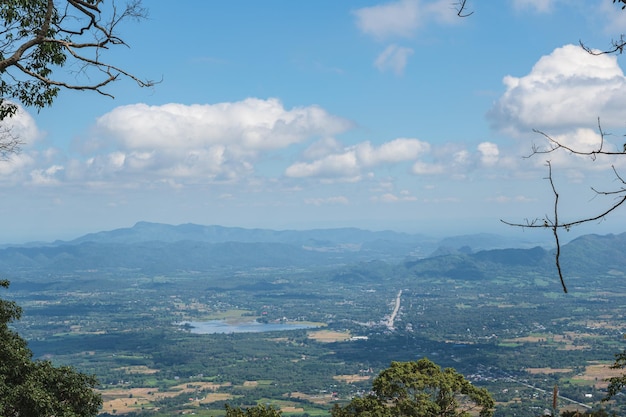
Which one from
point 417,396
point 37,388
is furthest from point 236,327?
point 37,388

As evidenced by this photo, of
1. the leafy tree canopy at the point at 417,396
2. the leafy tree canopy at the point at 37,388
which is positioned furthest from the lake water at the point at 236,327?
the leafy tree canopy at the point at 37,388

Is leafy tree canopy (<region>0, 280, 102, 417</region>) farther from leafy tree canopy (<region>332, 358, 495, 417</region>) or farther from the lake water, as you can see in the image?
the lake water

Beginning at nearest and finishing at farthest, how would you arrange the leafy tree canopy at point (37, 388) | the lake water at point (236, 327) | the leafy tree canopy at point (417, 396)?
the leafy tree canopy at point (37, 388) < the leafy tree canopy at point (417, 396) < the lake water at point (236, 327)

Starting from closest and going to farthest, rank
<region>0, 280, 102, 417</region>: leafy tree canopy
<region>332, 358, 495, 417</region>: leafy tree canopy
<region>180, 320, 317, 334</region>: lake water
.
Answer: <region>0, 280, 102, 417</region>: leafy tree canopy < <region>332, 358, 495, 417</region>: leafy tree canopy < <region>180, 320, 317, 334</region>: lake water

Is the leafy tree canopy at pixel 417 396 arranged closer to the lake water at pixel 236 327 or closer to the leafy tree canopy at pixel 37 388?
the leafy tree canopy at pixel 37 388

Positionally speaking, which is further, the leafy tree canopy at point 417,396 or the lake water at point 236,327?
the lake water at point 236,327

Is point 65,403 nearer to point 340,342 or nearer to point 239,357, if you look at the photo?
point 239,357

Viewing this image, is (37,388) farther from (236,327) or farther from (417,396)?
(236,327)

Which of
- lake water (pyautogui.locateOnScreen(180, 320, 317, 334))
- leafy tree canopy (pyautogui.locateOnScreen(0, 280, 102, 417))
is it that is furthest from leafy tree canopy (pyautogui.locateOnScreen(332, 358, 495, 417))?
lake water (pyautogui.locateOnScreen(180, 320, 317, 334))
